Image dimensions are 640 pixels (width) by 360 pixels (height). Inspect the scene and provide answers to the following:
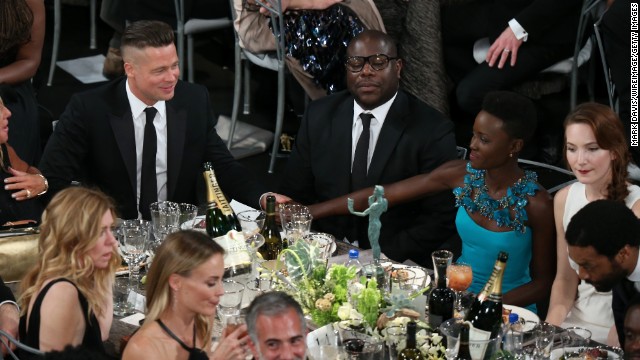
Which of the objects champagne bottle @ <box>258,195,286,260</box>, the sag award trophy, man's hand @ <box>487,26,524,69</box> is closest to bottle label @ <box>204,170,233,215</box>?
champagne bottle @ <box>258,195,286,260</box>

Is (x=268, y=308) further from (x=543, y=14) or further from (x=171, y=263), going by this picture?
(x=543, y=14)

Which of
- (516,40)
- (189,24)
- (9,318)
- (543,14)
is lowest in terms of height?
(9,318)

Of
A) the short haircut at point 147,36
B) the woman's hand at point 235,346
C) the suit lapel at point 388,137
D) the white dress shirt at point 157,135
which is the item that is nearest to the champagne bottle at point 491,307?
the woman's hand at point 235,346

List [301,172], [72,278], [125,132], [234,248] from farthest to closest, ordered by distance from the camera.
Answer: [301,172] → [125,132] → [234,248] → [72,278]

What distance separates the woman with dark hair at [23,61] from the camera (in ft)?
17.6

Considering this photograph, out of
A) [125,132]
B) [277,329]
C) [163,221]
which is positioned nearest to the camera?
[277,329]

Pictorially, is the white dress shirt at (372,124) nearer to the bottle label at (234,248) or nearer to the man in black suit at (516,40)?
the man in black suit at (516,40)

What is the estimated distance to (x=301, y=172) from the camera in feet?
16.8

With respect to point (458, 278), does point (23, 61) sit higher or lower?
higher

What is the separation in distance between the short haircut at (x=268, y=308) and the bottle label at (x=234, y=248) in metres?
0.72

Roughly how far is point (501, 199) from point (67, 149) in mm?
1887

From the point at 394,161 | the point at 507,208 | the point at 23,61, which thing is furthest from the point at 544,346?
the point at 23,61

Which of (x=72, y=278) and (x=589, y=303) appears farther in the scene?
(x=589, y=303)

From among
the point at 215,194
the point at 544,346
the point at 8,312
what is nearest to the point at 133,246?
the point at 215,194
